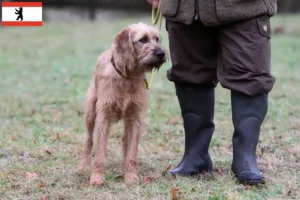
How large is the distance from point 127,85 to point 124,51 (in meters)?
0.26

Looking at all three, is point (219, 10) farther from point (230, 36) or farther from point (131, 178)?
point (131, 178)

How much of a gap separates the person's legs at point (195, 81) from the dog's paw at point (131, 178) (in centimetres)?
28

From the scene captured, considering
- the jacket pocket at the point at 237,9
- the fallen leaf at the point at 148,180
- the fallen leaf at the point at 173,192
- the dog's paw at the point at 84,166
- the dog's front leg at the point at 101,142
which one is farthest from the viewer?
the dog's paw at the point at 84,166

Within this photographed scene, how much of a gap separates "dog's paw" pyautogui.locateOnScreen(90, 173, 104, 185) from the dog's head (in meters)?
0.81

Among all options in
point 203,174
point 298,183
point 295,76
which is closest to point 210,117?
point 203,174

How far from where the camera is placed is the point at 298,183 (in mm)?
3652

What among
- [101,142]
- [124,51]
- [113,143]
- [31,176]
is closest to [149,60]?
[124,51]

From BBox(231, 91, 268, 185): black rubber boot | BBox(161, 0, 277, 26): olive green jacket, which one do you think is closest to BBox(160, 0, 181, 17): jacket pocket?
BBox(161, 0, 277, 26): olive green jacket

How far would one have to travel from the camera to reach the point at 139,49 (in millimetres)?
4066

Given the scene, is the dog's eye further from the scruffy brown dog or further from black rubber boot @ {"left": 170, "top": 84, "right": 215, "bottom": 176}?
black rubber boot @ {"left": 170, "top": 84, "right": 215, "bottom": 176}

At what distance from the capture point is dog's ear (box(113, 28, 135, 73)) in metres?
3.98

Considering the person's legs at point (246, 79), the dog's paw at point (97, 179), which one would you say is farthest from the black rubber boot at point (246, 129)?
the dog's paw at point (97, 179)

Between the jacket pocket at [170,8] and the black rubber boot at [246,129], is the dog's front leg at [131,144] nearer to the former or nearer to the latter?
the black rubber boot at [246,129]

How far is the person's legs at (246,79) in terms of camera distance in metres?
3.56
